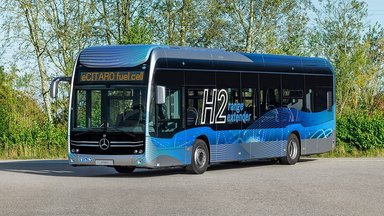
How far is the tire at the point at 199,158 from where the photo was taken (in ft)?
77.6

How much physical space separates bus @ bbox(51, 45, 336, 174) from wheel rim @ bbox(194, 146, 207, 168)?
24 mm

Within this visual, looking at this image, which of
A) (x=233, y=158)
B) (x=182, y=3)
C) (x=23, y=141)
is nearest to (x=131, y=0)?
(x=182, y=3)

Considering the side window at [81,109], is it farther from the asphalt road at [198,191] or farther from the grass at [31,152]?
the grass at [31,152]

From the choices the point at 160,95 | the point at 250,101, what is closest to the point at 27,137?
the point at 250,101

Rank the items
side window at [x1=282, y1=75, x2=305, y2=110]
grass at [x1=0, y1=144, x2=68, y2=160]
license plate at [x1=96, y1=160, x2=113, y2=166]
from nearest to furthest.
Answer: license plate at [x1=96, y1=160, x2=113, y2=166] → side window at [x1=282, y1=75, x2=305, y2=110] → grass at [x1=0, y1=144, x2=68, y2=160]

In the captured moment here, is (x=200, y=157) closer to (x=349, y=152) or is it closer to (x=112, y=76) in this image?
(x=112, y=76)

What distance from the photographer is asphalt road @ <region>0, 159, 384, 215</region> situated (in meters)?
15.0

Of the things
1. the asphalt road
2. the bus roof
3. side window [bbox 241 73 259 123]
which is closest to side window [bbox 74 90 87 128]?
the bus roof

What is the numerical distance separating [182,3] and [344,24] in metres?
11.9

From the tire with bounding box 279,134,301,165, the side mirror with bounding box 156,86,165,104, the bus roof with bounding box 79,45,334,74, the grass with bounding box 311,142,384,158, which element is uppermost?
the bus roof with bounding box 79,45,334,74

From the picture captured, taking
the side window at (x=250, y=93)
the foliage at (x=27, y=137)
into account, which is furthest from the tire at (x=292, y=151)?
the foliage at (x=27, y=137)

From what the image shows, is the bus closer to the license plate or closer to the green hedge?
the license plate

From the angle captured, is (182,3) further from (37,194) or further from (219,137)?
(37,194)

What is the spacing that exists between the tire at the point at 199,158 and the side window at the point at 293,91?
4225 millimetres
